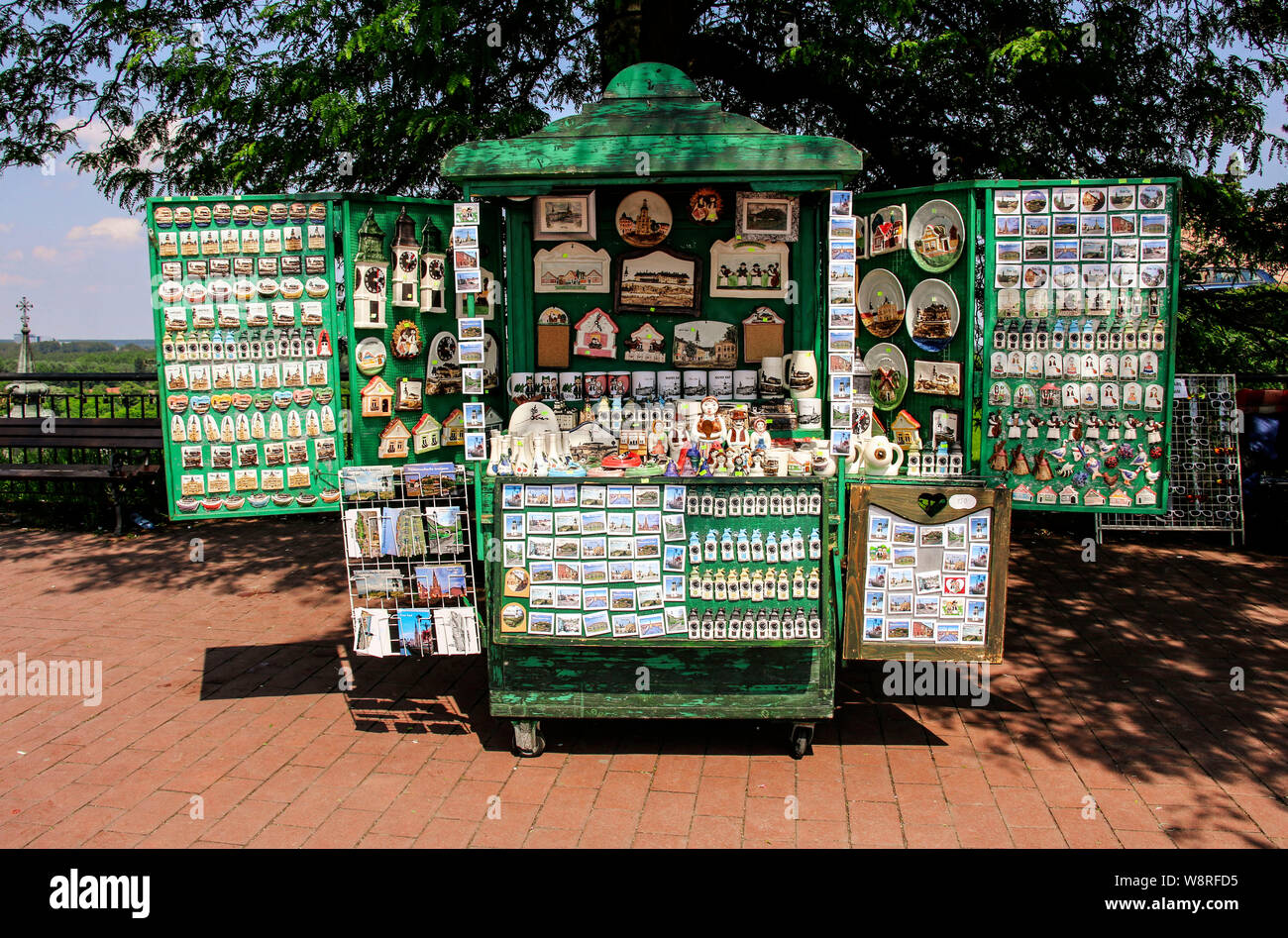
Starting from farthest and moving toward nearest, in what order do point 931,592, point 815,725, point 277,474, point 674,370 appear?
point 674,370
point 277,474
point 815,725
point 931,592

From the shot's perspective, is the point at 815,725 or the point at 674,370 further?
the point at 674,370

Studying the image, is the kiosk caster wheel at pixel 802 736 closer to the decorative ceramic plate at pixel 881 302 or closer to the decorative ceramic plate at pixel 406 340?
the decorative ceramic plate at pixel 881 302

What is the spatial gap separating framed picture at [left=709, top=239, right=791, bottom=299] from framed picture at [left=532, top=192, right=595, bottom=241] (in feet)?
2.65

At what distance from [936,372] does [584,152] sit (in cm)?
250

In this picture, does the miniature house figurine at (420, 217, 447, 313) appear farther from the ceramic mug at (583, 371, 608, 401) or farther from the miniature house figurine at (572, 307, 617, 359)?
the ceramic mug at (583, 371, 608, 401)

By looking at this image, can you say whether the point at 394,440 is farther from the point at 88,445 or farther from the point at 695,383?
the point at 88,445

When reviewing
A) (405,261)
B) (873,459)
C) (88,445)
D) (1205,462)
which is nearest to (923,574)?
(873,459)

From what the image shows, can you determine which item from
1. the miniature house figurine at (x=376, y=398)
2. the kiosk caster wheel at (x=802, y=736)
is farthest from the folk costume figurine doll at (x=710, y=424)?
the miniature house figurine at (x=376, y=398)

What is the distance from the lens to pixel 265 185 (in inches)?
319

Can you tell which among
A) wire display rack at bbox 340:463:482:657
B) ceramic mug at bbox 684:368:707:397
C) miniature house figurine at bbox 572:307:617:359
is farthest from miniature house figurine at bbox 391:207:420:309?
ceramic mug at bbox 684:368:707:397

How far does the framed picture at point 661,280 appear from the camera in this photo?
6164mm

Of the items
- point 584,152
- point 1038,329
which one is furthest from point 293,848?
point 1038,329

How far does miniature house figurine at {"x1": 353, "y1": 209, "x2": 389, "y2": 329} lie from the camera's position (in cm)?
566

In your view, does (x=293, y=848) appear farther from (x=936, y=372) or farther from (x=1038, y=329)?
(x=1038, y=329)
